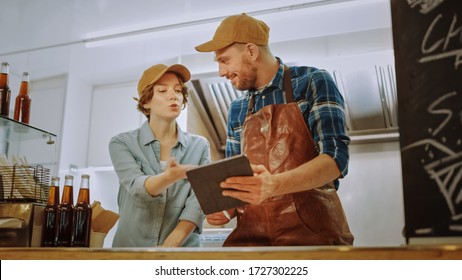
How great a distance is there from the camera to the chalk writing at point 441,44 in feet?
3.00

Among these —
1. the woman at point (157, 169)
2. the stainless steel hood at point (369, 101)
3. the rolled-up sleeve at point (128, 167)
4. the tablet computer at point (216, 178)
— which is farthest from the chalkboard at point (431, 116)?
the stainless steel hood at point (369, 101)

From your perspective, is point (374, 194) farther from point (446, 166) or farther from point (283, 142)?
point (446, 166)

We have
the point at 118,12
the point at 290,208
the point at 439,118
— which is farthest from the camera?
the point at 118,12

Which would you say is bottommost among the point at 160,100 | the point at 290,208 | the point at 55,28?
the point at 290,208

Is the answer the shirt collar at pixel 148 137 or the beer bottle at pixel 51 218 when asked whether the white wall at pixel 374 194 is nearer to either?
the shirt collar at pixel 148 137

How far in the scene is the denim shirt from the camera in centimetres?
188

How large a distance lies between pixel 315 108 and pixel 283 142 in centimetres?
18

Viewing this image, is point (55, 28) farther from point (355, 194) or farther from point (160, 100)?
point (355, 194)

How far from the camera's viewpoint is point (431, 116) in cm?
92

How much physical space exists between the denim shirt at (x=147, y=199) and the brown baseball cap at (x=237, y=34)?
0.46 meters

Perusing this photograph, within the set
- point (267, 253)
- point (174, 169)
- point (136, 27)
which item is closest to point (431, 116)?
point (267, 253)

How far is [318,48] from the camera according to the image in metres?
3.57

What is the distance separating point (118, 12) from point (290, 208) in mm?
2323

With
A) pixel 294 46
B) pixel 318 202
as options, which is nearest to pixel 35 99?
pixel 294 46
